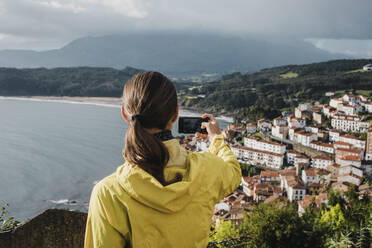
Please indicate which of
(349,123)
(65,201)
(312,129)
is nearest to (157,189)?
(65,201)

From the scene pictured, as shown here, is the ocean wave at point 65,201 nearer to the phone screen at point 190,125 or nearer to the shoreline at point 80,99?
the phone screen at point 190,125

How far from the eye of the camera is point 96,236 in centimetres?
73

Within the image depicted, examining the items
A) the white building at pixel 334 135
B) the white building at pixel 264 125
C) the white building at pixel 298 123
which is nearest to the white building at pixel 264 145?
the white building at pixel 334 135

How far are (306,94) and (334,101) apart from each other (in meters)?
8.18

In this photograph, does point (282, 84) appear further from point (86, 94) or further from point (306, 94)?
point (86, 94)

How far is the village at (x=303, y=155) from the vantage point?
47.7ft

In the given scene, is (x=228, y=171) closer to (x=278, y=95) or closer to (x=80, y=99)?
(x=278, y=95)

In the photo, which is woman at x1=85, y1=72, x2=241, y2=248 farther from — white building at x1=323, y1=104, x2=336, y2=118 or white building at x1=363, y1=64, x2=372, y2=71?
white building at x1=363, y1=64, x2=372, y2=71

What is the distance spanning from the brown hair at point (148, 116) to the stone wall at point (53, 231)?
573 mm

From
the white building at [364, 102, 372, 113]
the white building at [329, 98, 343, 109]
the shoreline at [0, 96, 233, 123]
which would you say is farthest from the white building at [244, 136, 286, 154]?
the shoreline at [0, 96, 233, 123]

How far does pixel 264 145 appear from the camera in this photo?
24375 millimetres

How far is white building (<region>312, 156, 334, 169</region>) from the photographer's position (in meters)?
20.7

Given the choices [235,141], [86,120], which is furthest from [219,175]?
[86,120]

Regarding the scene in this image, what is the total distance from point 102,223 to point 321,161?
2224 cm
